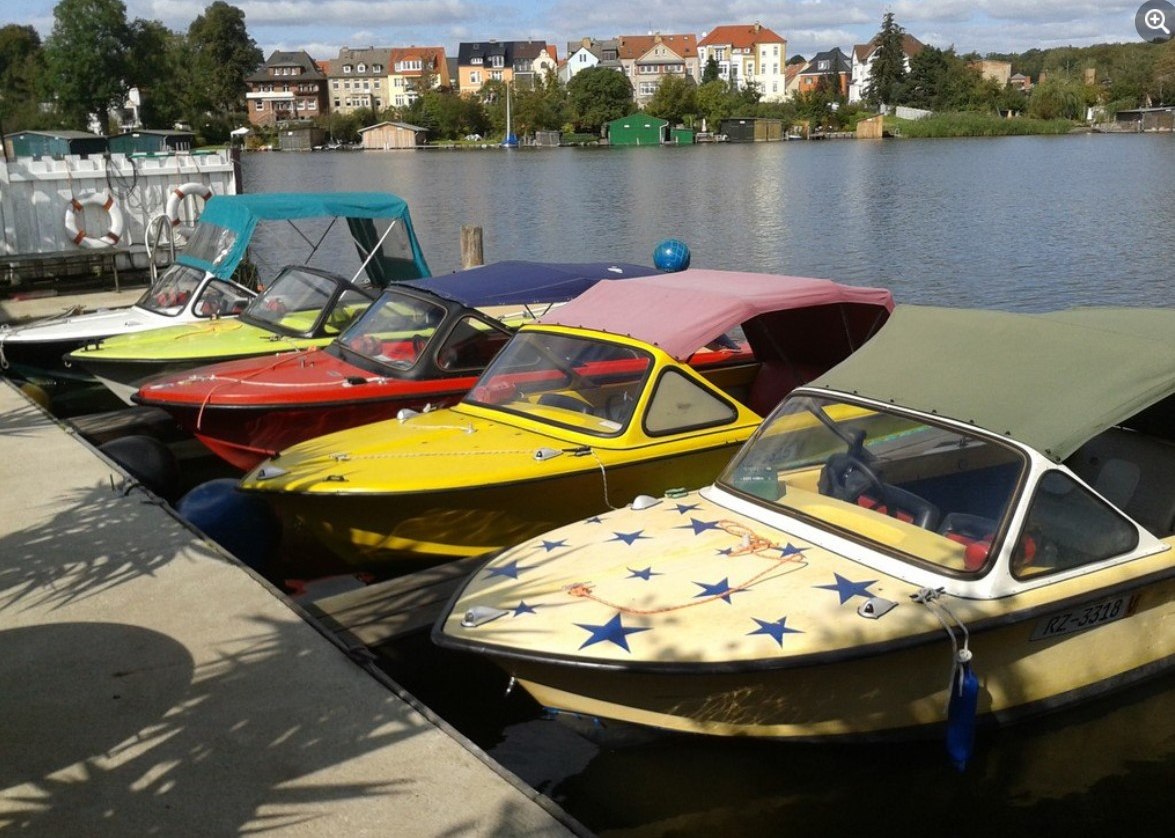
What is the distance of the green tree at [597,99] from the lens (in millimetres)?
126125

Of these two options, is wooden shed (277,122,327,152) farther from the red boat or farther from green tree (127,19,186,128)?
the red boat

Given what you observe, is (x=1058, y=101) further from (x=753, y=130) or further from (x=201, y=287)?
(x=201, y=287)

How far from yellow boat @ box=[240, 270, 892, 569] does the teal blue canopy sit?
19.4 ft

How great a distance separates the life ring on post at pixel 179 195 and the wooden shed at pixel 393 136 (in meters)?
107

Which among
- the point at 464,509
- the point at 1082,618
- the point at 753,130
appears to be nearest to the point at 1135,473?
the point at 1082,618

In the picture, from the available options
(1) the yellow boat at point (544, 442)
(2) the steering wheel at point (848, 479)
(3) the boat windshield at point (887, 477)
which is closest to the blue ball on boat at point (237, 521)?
(1) the yellow boat at point (544, 442)

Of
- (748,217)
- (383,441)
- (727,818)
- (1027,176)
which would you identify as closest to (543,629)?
(727,818)

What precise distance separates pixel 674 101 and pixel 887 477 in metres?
125

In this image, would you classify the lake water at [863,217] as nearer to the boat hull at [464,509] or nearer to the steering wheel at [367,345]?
the steering wheel at [367,345]

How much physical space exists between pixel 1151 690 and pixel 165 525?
6394 millimetres

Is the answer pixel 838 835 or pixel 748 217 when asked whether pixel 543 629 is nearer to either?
pixel 838 835

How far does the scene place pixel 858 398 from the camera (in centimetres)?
696

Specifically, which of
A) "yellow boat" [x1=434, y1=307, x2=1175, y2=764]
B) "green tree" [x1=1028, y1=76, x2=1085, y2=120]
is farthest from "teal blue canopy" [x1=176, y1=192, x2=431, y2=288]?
"green tree" [x1=1028, y1=76, x2=1085, y2=120]

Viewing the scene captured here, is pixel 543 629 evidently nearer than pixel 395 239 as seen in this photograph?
Yes
